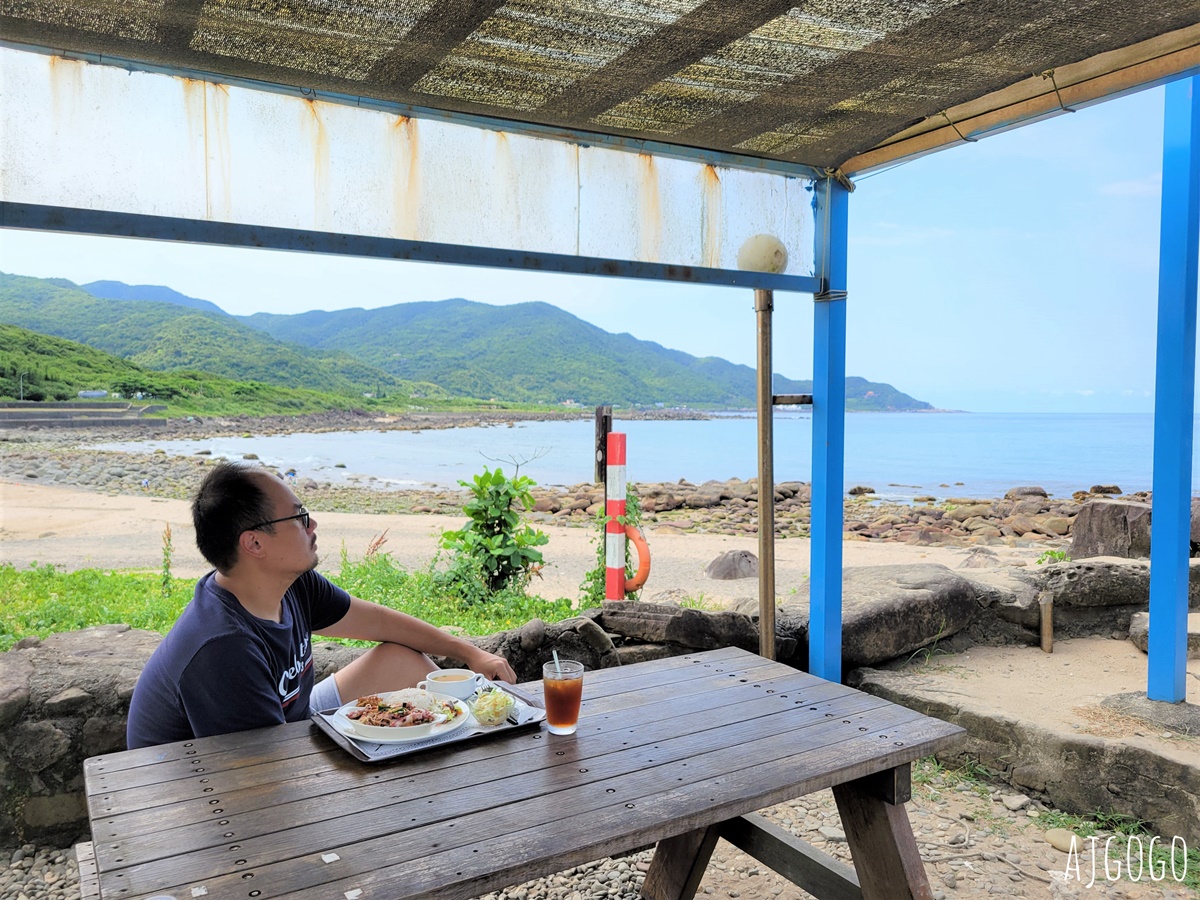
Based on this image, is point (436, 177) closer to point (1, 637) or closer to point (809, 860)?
point (809, 860)

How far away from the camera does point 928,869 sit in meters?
2.43

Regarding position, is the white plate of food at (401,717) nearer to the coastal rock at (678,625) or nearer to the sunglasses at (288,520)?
the sunglasses at (288,520)

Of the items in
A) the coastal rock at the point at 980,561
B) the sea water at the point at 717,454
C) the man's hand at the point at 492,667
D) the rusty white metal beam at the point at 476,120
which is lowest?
the sea water at the point at 717,454

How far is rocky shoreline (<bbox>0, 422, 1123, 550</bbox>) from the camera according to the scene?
10.8 m

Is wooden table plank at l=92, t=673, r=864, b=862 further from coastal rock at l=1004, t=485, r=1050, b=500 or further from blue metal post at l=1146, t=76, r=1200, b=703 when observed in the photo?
coastal rock at l=1004, t=485, r=1050, b=500

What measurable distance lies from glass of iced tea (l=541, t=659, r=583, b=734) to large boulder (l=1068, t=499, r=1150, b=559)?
17.3ft

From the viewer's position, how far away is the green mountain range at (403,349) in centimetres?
2558

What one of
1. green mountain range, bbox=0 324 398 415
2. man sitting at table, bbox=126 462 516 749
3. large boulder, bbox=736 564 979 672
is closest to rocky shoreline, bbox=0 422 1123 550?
green mountain range, bbox=0 324 398 415

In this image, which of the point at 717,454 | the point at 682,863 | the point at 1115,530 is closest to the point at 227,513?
the point at 682,863

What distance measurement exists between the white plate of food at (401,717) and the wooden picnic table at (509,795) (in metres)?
0.04

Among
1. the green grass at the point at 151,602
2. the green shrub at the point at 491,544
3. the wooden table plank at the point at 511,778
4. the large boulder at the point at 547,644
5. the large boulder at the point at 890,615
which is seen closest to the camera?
the wooden table plank at the point at 511,778

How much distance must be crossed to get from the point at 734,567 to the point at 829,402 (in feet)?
13.4

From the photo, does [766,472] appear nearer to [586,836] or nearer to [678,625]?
[678,625]

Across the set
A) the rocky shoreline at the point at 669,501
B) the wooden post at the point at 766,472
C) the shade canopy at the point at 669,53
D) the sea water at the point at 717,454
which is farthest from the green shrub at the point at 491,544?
the sea water at the point at 717,454
